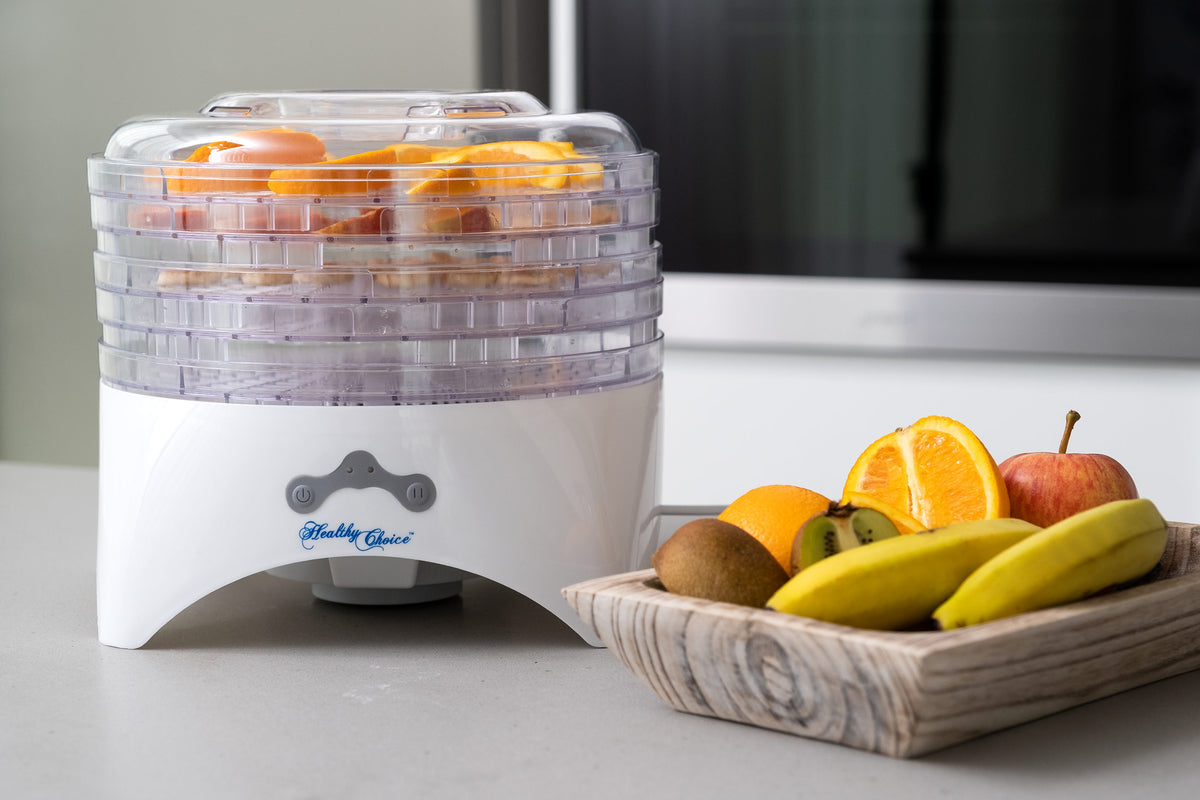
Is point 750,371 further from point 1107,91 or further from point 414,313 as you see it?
point 414,313

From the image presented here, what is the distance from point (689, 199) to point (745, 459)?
1.26ft

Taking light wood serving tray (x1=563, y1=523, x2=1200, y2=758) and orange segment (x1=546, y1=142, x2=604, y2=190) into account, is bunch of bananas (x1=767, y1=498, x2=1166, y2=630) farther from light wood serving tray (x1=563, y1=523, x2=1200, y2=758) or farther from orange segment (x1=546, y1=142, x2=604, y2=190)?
orange segment (x1=546, y1=142, x2=604, y2=190)

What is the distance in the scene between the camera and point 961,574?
0.68 m

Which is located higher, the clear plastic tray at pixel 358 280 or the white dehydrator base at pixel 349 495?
the clear plastic tray at pixel 358 280

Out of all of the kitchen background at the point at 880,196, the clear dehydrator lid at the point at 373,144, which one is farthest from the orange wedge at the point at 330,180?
the kitchen background at the point at 880,196

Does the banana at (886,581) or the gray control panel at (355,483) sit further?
the gray control panel at (355,483)

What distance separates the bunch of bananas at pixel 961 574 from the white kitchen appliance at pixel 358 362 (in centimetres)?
22

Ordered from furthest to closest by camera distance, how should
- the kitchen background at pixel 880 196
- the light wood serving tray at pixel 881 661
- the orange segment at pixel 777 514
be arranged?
the kitchen background at pixel 880 196, the orange segment at pixel 777 514, the light wood serving tray at pixel 881 661

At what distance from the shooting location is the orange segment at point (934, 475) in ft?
2.64

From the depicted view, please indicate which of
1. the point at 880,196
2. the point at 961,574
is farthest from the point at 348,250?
the point at 880,196

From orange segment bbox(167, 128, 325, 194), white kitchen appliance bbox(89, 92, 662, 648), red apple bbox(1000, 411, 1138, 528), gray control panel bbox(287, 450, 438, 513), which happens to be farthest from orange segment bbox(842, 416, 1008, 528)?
orange segment bbox(167, 128, 325, 194)

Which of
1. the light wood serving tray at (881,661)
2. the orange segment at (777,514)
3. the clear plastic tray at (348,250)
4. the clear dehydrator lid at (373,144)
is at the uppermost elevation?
the clear dehydrator lid at (373,144)

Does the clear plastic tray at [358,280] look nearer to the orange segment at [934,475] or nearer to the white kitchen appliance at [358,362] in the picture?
the white kitchen appliance at [358,362]

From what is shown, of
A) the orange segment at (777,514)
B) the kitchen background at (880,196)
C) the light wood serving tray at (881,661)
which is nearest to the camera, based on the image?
the light wood serving tray at (881,661)
